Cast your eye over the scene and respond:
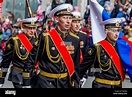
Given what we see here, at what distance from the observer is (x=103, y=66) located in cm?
609

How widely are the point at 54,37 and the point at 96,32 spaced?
752 millimetres

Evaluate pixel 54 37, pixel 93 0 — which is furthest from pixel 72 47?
pixel 93 0

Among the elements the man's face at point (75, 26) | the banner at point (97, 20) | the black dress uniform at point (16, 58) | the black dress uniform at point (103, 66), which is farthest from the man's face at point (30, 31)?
the black dress uniform at point (103, 66)

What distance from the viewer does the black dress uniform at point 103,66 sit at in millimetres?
6047

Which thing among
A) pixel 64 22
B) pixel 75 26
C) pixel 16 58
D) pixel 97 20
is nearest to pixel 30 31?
pixel 16 58

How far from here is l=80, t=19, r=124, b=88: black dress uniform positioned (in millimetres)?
6047

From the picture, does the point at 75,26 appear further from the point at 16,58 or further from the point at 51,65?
the point at 51,65

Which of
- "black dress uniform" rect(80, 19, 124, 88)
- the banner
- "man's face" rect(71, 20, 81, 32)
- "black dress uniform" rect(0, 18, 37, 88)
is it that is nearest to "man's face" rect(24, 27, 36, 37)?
"black dress uniform" rect(0, 18, 37, 88)

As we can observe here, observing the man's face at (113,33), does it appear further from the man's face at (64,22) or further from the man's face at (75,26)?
the man's face at (75,26)

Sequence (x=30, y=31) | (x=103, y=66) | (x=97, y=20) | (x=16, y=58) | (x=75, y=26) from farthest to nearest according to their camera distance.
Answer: (x=75, y=26), (x=30, y=31), (x=16, y=58), (x=97, y=20), (x=103, y=66)

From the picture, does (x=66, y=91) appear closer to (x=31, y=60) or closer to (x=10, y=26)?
(x=31, y=60)

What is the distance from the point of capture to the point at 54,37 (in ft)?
19.8

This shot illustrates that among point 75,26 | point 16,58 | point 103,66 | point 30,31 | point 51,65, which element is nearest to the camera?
point 51,65

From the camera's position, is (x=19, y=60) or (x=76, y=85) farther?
(x=19, y=60)
